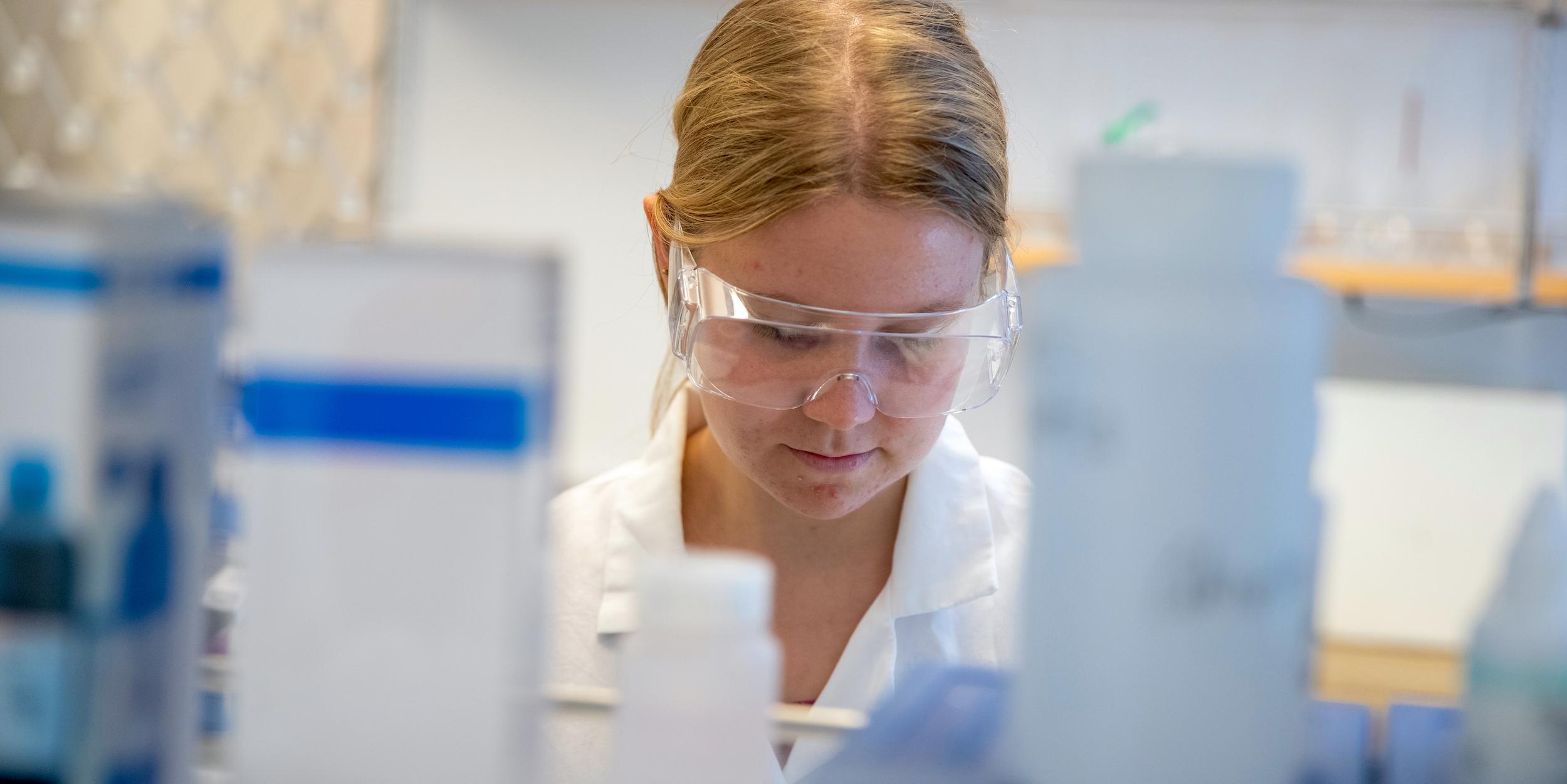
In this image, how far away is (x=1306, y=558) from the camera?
27cm

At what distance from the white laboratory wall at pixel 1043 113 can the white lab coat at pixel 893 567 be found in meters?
1.07

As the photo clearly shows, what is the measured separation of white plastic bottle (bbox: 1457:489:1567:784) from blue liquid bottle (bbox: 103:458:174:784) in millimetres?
306

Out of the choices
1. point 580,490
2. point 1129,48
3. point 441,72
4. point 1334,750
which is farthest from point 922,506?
point 441,72

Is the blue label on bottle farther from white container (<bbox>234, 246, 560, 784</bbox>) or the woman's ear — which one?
the woman's ear

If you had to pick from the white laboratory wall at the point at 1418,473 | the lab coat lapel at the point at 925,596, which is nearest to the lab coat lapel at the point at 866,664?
the lab coat lapel at the point at 925,596

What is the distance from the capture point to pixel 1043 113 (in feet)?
7.65

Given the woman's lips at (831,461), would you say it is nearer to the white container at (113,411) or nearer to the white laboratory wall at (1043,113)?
the white container at (113,411)

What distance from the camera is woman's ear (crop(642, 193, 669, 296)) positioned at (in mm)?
821

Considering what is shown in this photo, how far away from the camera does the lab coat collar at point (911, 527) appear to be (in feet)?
2.62

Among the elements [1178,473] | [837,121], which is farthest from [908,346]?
[1178,473]

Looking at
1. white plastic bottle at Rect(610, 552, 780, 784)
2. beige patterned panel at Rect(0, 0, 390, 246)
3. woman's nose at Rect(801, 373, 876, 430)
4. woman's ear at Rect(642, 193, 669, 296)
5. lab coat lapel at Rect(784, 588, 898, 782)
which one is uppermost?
beige patterned panel at Rect(0, 0, 390, 246)

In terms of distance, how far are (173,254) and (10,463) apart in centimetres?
6

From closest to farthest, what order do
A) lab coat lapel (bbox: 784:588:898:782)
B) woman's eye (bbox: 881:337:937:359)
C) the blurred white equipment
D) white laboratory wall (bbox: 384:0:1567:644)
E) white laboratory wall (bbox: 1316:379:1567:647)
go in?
the blurred white equipment < woman's eye (bbox: 881:337:937:359) < lab coat lapel (bbox: 784:588:898:782) < white laboratory wall (bbox: 1316:379:1567:647) < white laboratory wall (bbox: 384:0:1567:644)

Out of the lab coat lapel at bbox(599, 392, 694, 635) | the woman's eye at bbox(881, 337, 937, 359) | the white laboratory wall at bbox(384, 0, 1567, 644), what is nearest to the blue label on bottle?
the woman's eye at bbox(881, 337, 937, 359)
